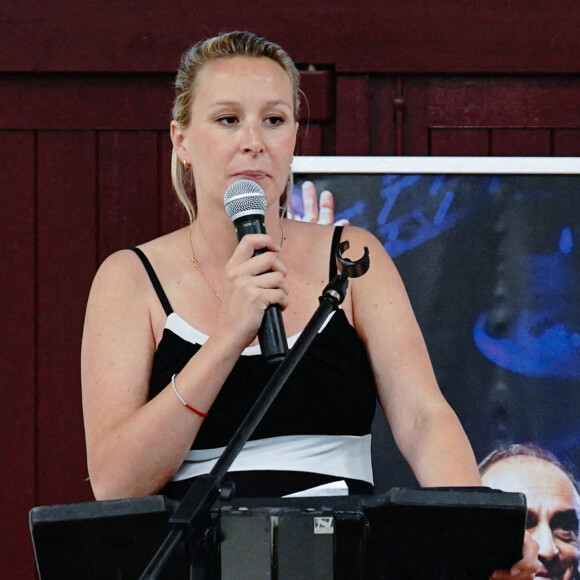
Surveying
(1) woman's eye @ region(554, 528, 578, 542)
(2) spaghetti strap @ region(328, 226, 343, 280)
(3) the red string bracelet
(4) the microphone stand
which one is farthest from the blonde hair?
(1) woman's eye @ region(554, 528, 578, 542)

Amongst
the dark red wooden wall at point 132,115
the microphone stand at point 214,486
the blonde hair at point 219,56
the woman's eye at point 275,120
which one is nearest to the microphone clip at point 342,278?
the microphone stand at point 214,486

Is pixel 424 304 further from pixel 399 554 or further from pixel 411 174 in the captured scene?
pixel 399 554

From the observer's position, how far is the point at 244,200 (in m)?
1.45

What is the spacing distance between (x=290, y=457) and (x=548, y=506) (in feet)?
3.35

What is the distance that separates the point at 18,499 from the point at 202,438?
1.31m

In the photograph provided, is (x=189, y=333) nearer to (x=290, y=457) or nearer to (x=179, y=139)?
(x=290, y=457)

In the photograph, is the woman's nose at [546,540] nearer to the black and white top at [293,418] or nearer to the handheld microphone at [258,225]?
the black and white top at [293,418]

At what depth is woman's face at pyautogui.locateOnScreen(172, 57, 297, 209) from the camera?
1664 mm

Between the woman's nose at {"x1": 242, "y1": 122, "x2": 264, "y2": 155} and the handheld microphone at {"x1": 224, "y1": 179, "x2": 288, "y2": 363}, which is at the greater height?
the woman's nose at {"x1": 242, "y1": 122, "x2": 264, "y2": 155}

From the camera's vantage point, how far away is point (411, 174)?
2.50m

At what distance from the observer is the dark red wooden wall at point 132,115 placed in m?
2.72

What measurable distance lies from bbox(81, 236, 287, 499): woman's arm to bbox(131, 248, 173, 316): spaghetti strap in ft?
0.03

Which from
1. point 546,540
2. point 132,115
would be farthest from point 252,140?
point 546,540

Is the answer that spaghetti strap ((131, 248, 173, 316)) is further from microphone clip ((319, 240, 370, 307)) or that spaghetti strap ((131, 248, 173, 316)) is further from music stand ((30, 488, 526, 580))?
music stand ((30, 488, 526, 580))
